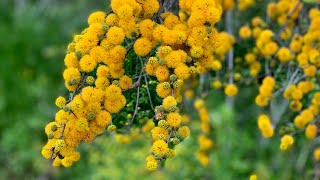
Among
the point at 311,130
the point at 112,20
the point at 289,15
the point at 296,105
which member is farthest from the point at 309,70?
the point at 112,20

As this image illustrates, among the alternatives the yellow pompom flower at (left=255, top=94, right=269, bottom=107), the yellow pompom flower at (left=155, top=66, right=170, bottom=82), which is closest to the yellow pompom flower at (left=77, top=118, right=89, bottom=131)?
the yellow pompom flower at (left=155, top=66, right=170, bottom=82)

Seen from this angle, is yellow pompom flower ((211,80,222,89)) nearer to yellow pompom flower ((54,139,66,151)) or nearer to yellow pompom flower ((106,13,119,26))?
yellow pompom flower ((106,13,119,26))

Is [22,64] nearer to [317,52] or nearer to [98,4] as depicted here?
[98,4]

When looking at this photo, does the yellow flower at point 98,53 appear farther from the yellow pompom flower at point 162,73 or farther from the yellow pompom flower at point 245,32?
the yellow pompom flower at point 245,32

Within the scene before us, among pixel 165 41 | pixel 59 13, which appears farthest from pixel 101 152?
pixel 59 13

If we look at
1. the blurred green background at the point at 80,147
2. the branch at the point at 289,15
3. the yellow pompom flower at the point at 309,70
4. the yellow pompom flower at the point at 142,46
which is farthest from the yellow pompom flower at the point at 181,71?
the blurred green background at the point at 80,147

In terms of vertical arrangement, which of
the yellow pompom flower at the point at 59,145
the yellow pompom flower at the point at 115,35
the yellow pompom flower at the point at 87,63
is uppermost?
the yellow pompom flower at the point at 115,35
